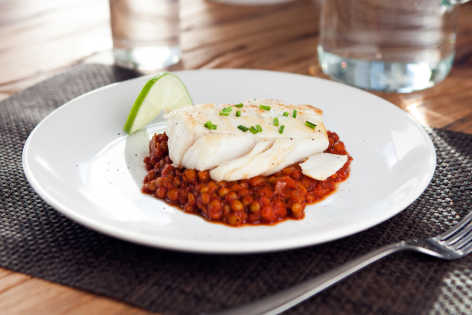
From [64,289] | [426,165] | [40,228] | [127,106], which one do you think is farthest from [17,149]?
[426,165]

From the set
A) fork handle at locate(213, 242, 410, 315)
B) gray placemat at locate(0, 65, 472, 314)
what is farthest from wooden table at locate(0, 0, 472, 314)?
fork handle at locate(213, 242, 410, 315)

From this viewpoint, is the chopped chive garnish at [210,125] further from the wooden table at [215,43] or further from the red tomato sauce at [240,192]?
the wooden table at [215,43]

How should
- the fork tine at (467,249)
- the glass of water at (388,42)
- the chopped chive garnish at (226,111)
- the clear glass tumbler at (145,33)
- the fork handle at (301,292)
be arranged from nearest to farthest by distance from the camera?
the fork handle at (301,292)
the fork tine at (467,249)
the chopped chive garnish at (226,111)
the glass of water at (388,42)
the clear glass tumbler at (145,33)

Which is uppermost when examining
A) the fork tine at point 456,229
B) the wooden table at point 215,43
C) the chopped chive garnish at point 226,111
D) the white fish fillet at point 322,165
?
the chopped chive garnish at point 226,111


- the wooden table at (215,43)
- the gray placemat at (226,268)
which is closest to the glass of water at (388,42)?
the wooden table at (215,43)

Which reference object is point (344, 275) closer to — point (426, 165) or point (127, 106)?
point (426, 165)

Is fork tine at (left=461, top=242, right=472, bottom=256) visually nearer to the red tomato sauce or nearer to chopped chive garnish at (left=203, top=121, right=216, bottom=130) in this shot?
the red tomato sauce
